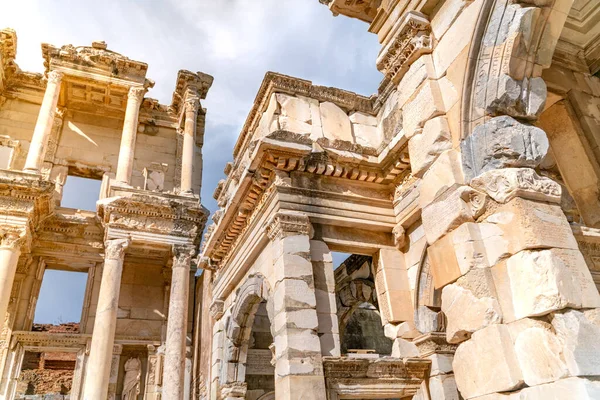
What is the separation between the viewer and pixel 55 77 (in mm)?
14883

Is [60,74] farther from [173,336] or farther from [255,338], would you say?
[255,338]

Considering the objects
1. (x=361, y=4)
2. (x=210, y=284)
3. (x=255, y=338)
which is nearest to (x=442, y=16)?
(x=361, y=4)

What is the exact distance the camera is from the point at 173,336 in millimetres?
11930

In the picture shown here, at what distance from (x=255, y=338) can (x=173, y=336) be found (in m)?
3.44

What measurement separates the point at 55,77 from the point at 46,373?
428 inches

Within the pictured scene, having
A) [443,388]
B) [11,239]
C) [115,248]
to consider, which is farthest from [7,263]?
[443,388]

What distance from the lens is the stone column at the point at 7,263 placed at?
11469 mm

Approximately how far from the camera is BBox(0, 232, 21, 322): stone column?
11.5 m

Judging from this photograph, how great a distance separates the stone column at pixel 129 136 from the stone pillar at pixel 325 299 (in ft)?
31.3

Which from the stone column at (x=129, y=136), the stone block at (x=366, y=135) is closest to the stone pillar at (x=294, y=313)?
the stone block at (x=366, y=135)

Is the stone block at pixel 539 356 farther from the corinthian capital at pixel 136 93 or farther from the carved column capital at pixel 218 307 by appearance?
the corinthian capital at pixel 136 93

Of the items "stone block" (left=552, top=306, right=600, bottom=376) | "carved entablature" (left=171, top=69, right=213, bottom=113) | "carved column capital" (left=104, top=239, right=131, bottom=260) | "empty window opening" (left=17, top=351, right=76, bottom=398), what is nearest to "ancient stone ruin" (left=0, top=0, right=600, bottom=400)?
"stone block" (left=552, top=306, right=600, bottom=376)

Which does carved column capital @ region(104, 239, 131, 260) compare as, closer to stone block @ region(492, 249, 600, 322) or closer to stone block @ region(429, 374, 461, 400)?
stone block @ region(429, 374, 461, 400)

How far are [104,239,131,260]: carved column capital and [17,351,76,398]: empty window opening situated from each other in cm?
708
